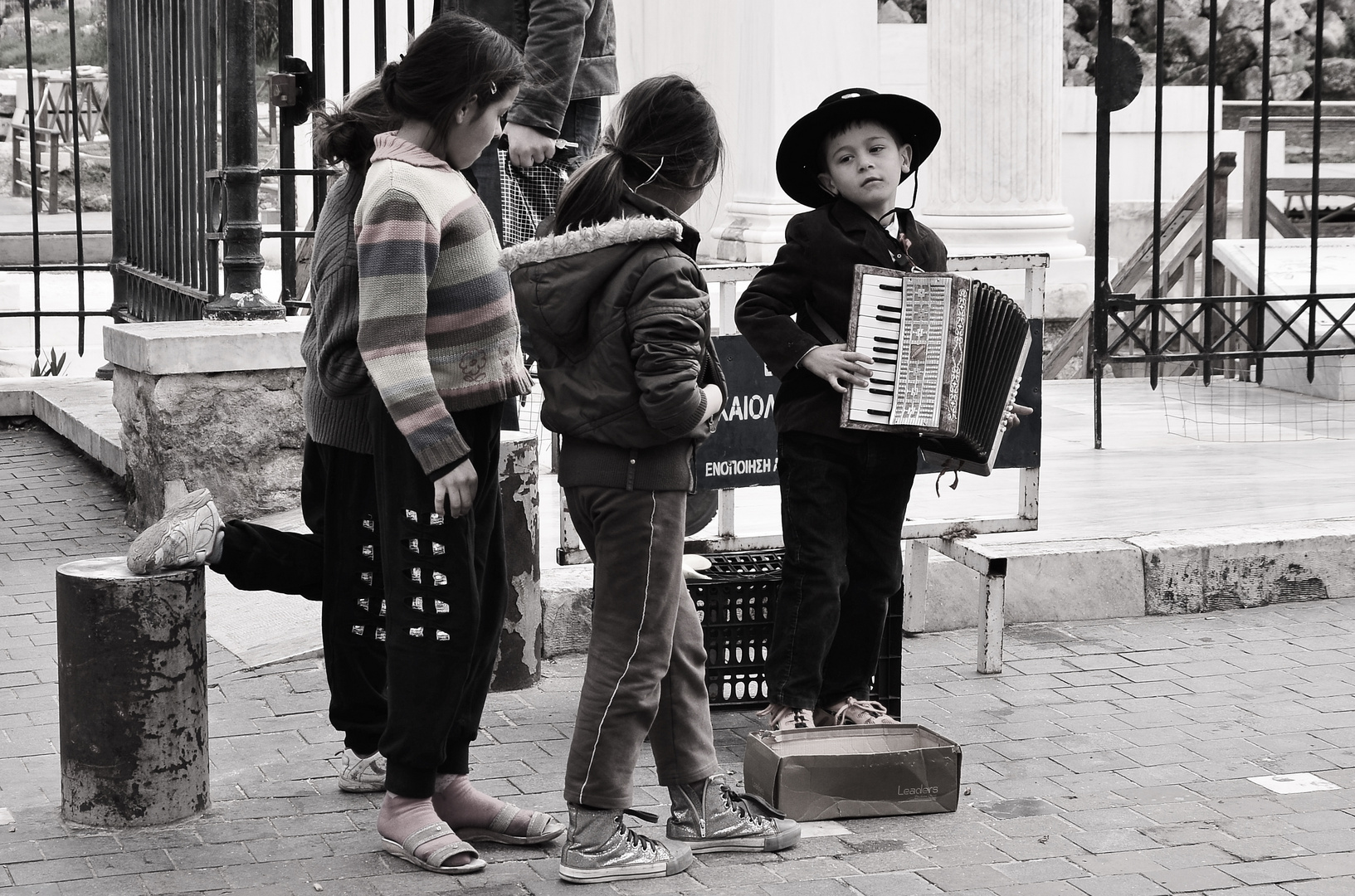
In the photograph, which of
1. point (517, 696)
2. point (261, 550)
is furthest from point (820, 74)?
point (261, 550)

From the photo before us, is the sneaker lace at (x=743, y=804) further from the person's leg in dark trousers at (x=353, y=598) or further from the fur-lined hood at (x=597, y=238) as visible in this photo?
the fur-lined hood at (x=597, y=238)

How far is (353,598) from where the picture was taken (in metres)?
3.78

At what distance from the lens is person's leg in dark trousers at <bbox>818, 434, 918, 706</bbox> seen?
4215 millimetres

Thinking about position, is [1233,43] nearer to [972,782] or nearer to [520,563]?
[520,563]

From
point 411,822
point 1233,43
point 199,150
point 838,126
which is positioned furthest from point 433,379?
point 1233,43

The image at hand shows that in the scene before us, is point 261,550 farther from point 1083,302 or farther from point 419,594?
point 1083,302

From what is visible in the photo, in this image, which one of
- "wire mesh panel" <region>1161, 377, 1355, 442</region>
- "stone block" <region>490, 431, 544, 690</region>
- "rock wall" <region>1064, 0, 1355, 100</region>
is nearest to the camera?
"stone block" <region>490, 431, 544, 690</region>

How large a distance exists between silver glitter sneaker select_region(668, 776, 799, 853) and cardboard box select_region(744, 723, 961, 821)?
18 cm

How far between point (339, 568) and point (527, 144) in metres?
1.52

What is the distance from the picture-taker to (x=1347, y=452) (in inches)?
299

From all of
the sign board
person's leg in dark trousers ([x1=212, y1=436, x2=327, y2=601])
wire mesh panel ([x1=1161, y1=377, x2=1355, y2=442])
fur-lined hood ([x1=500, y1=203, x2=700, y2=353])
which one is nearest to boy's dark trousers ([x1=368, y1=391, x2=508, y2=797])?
fur-lined hood ([x1=500, y1=203, x2=700, y2=353])

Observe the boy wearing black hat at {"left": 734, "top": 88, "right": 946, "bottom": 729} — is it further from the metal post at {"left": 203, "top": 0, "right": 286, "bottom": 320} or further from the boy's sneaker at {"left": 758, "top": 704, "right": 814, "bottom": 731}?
the metal post at {"left": 203, "top": 0, "right": 286, "bottom": 320}

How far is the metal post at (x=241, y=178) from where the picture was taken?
20.4 feet

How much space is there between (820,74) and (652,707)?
7.82 metres
